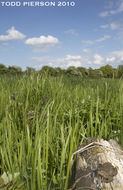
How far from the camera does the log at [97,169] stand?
44.1 inches

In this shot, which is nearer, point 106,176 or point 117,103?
point 106,176

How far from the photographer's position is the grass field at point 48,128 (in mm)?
1257

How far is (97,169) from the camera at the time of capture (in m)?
1.17

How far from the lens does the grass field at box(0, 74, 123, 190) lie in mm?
1257

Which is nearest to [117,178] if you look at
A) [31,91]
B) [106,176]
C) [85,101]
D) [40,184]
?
[106,176]

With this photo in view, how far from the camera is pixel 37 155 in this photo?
Answer: 1.18 metres

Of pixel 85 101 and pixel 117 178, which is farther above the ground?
pixel 85 101

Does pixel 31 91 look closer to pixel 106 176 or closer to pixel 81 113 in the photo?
pixel 81 113

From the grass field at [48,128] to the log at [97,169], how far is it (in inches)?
3.1

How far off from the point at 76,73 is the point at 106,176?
10577 millimetres

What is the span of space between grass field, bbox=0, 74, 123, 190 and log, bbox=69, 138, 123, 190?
0.08 metres

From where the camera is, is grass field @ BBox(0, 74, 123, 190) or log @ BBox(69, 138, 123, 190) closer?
log @ BBox(69, 138, 123, 190)

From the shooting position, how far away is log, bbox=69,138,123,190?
3.67ft

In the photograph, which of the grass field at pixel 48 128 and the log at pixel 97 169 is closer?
the log at pixel 97 169
